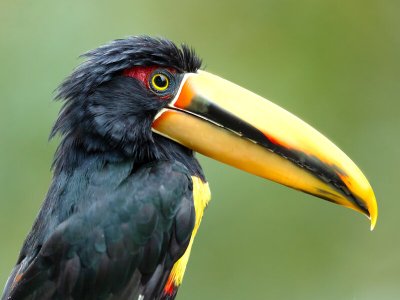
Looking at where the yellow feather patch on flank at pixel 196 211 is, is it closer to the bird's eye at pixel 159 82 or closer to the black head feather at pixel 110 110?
the black head feather at pixel 110 110

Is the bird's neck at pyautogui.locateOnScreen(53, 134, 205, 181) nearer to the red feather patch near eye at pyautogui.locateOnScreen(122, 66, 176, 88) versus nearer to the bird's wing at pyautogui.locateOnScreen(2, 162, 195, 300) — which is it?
the bird's wing at pyautogui.locateOnScreen(2, 162, 195, 300)

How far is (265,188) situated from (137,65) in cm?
201

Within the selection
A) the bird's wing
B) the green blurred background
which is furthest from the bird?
the green blurred background

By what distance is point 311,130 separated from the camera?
9.28ft

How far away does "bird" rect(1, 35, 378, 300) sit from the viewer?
2.74 meters

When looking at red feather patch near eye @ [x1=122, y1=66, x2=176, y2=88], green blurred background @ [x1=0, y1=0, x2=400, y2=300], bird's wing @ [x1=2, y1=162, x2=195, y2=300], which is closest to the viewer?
bird's wing @ [x1=2, y1=162, x2=195, y2=300]

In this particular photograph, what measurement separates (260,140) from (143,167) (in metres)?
0.35

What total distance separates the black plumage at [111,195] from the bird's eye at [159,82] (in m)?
0.03

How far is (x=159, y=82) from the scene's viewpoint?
296 cm

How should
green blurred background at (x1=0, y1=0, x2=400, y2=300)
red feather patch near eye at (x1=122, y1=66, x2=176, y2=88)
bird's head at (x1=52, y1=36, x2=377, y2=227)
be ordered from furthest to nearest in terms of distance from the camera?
green blurred background at (x1=0, y1=0, x2=400, y2=300)
red feather patch near eye at (x1=122, y1=66, x2=176, y2=88)
bird's head at (x1=52, y1=36, x2=377, y2=227)

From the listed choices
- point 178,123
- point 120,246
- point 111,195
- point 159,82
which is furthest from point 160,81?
point 120,246

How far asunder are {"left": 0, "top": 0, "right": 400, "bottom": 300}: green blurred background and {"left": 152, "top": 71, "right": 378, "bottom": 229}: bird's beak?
4.79ft

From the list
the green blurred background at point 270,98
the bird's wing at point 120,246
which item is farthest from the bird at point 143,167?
the green blurred background at point 270,98

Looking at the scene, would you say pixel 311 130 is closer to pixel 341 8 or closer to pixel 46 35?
pixel 46 35
